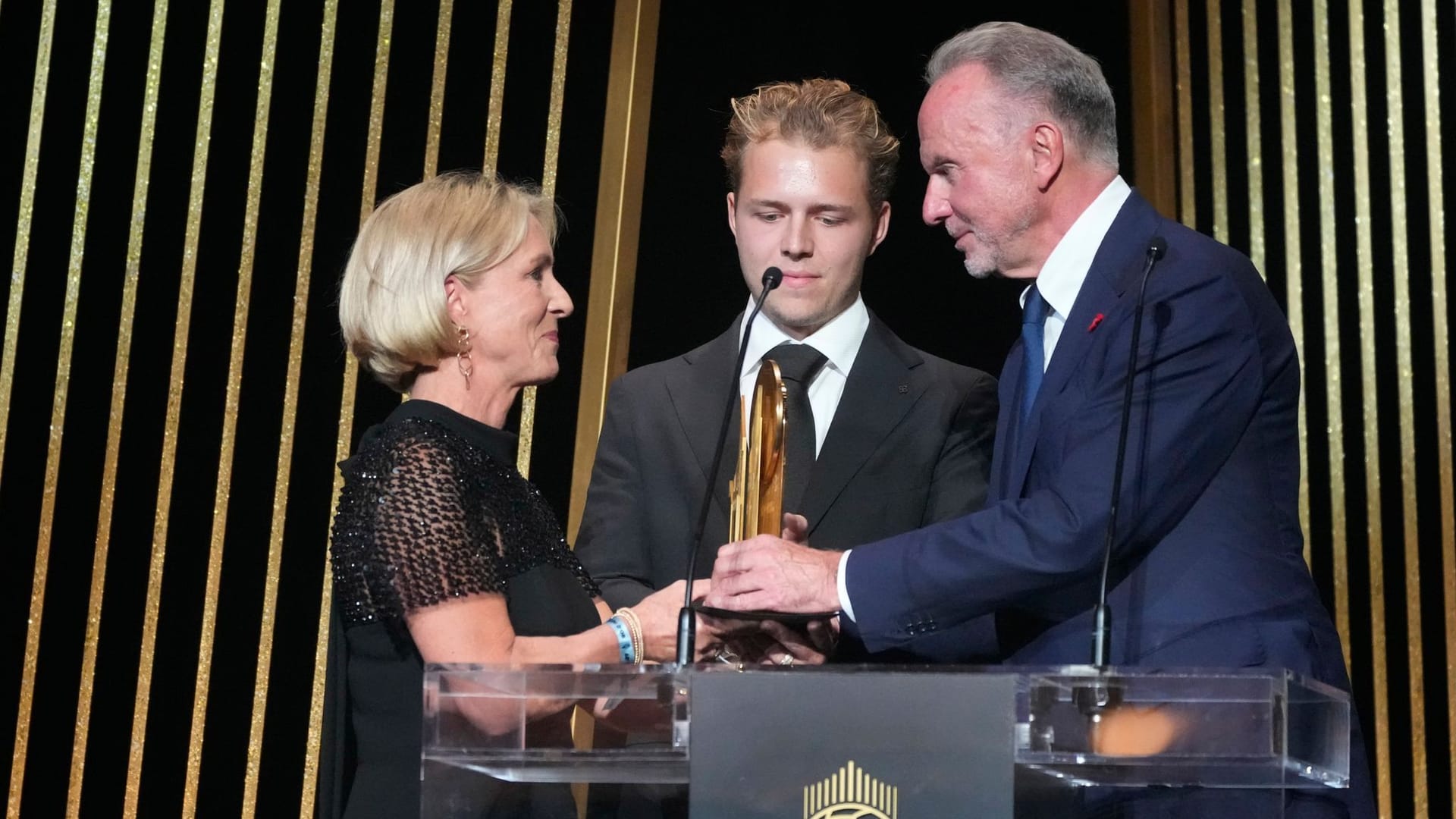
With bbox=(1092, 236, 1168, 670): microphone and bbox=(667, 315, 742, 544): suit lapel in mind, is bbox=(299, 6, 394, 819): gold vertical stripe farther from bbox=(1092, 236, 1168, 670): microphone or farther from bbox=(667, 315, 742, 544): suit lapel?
bbox=(1092, 236, 1168, 670): microphone

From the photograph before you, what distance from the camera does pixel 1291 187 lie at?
334 centimetres

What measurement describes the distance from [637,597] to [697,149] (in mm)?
1078

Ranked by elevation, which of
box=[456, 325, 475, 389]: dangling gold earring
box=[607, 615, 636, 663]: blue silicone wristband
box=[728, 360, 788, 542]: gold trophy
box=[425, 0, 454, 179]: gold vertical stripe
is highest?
box=[425, 0, 454, 179]: gold vertical stripe

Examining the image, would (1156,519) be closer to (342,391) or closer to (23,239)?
(342,391)

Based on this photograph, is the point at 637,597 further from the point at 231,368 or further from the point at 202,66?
the point at 202,66

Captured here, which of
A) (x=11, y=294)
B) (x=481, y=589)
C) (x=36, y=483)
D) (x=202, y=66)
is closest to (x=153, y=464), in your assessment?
(x=36, y=483)

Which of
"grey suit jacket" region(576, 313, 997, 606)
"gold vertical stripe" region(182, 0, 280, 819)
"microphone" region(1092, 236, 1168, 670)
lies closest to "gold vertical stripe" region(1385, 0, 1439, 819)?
"grey suit jacket" region(576, 313, 997, 606)

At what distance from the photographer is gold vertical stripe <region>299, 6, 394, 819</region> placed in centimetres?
305

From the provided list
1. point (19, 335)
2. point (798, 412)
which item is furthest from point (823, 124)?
point (19, 335)

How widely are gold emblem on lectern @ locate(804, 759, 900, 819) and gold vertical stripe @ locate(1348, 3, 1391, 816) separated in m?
2.10

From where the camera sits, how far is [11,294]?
9.80 ft

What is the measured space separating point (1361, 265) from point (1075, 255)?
130 centimetres

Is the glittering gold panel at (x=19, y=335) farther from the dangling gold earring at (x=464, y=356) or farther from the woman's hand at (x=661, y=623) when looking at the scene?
the woman's hand at (x=661, y=623)

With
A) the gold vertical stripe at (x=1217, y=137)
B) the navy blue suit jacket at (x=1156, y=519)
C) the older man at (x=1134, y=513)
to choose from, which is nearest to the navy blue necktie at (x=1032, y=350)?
the older man at (x=1134, y=513)
